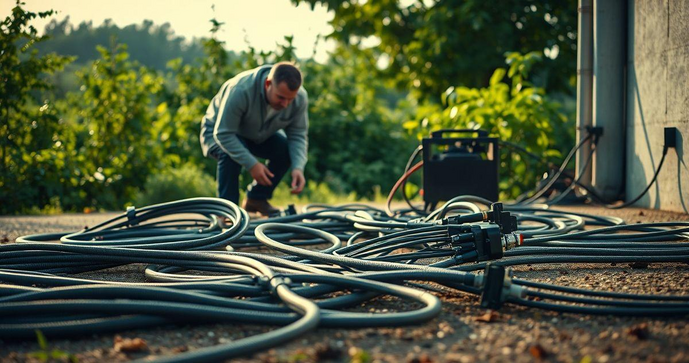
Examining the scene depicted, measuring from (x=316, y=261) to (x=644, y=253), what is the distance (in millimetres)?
1307

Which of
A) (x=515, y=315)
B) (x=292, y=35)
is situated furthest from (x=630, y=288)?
(x=292, y=35)

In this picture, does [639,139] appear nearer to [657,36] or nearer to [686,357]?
[657,36]

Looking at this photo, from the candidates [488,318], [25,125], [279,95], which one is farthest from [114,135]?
[488,318]

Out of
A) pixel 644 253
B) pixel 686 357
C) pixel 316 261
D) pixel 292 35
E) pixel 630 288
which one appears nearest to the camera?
pixel 686 357

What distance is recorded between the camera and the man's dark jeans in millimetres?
4711

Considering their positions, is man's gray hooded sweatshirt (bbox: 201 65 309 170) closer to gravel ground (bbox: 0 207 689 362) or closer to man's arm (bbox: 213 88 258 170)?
man's arm (bbox: 213 88 258 170)

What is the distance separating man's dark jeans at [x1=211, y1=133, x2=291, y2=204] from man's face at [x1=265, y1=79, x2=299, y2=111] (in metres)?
0.46

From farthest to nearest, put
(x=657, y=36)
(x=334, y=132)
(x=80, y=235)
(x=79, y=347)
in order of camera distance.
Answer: (x=334, y=132) → (x=657, y=36) → (x=80, y=235) → (x=79, y=347)

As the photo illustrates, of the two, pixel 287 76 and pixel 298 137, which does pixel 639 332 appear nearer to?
pixel 287 76

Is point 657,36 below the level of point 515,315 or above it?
above

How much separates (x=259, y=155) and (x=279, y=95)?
0.79m

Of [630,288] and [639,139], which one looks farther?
[639,139]

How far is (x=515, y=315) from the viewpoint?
1.96 meters

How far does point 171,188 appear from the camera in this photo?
6.71m
